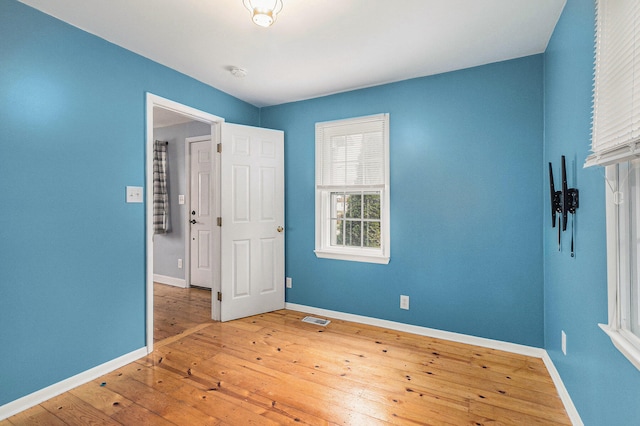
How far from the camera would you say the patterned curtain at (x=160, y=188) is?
4914 mm

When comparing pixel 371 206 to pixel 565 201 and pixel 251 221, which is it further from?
pixel 565 201

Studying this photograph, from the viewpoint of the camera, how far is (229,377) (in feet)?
7.61

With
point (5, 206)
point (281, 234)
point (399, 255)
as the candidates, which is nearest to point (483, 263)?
point (399, 255)

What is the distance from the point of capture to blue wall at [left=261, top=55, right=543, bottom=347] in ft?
8.71

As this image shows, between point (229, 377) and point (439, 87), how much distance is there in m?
3.10

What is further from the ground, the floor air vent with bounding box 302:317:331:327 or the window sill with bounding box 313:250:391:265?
the window sill with bounding box 313:250:391:265

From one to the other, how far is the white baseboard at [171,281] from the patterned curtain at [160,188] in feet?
2.51

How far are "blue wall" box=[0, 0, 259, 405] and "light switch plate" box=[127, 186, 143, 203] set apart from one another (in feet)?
0.14

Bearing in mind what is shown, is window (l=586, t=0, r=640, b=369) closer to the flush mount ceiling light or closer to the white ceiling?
the white ceiling

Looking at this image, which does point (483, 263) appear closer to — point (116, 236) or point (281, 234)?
point (281, 234)

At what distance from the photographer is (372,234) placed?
3.43 metres

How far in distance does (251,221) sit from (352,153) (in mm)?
1386

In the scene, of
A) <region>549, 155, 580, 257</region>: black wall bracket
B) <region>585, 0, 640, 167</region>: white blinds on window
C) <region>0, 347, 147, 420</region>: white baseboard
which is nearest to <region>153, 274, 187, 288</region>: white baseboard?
<region>0, 347, 147, 420</region>: white baseboard

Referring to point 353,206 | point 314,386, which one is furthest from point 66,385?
point 353,206
